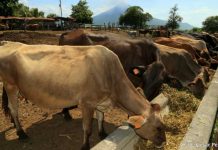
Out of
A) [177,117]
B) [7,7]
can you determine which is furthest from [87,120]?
[7,7]

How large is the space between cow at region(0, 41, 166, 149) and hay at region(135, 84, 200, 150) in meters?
0.51

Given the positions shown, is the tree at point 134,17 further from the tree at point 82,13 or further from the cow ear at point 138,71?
the cow ear at point 138,71

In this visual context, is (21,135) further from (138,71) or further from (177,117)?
(177,117)

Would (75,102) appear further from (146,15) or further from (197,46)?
(146,15)

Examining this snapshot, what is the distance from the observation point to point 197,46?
16750 millimetres

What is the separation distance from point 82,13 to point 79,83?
84.3m

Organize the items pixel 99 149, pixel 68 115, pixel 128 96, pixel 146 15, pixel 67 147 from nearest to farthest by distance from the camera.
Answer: pixel 99 149 < pixel 128 96 < pixel 67 147 < pixel 68 115 < pixel 146 15

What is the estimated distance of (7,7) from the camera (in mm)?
52031

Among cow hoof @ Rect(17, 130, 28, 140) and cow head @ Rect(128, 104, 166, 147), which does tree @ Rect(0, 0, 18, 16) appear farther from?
cow head @ Rect(128, 104, 166, 147)

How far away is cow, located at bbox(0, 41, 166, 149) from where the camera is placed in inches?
202

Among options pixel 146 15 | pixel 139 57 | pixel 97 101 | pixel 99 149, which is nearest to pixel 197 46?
pixel 139 57

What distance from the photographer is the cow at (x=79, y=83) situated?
512 cm

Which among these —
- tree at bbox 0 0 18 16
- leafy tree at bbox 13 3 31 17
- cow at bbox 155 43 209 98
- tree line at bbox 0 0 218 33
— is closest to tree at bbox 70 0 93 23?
tree line at bbox 0 0 218 33

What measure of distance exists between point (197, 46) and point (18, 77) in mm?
12742
